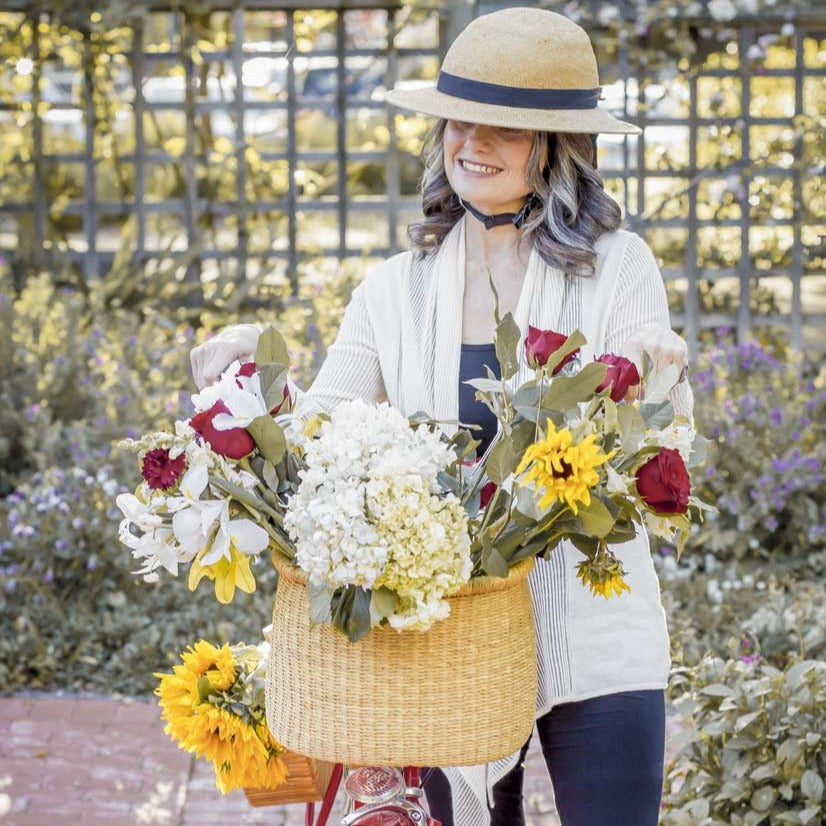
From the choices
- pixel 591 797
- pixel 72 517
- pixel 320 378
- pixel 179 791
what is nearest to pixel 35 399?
pixel 72 517

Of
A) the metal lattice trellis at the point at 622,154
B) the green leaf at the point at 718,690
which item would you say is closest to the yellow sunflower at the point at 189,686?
the green leaf at the point at 718,690

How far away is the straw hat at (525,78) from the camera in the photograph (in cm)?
222

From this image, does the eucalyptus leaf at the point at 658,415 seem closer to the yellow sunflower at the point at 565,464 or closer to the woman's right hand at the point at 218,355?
the yellow sunflower at the point at 565,464

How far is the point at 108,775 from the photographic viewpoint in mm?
3869

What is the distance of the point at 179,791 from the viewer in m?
3.79

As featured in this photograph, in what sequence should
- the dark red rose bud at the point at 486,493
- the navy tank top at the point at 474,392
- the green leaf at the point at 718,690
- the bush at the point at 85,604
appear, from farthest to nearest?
the bush at the point at 85,604
the green leaf at the point at 718,690
the navy tank top at the point at 474,392
the dark red rose bud at the point at 486,493

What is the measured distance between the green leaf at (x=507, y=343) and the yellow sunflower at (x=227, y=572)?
379mm

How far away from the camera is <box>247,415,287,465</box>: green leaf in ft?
5.70

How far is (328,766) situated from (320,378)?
0.62 metres

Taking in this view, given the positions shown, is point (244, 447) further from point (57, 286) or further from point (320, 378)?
point (57, 286)

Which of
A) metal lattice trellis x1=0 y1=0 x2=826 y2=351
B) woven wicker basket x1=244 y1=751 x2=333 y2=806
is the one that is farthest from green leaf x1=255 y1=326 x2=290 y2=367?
metal lattice trellis x1=0 y1=0 x2=826 y2=351

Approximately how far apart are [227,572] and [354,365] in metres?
0.69

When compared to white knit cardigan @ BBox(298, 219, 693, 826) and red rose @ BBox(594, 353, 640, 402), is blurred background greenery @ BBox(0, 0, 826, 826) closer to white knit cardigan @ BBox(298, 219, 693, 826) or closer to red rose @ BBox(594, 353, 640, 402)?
white knit cardigan @ BBox(298, 219, 693, 826)

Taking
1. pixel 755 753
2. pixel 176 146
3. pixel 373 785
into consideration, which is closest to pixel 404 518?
pixel 373 785
